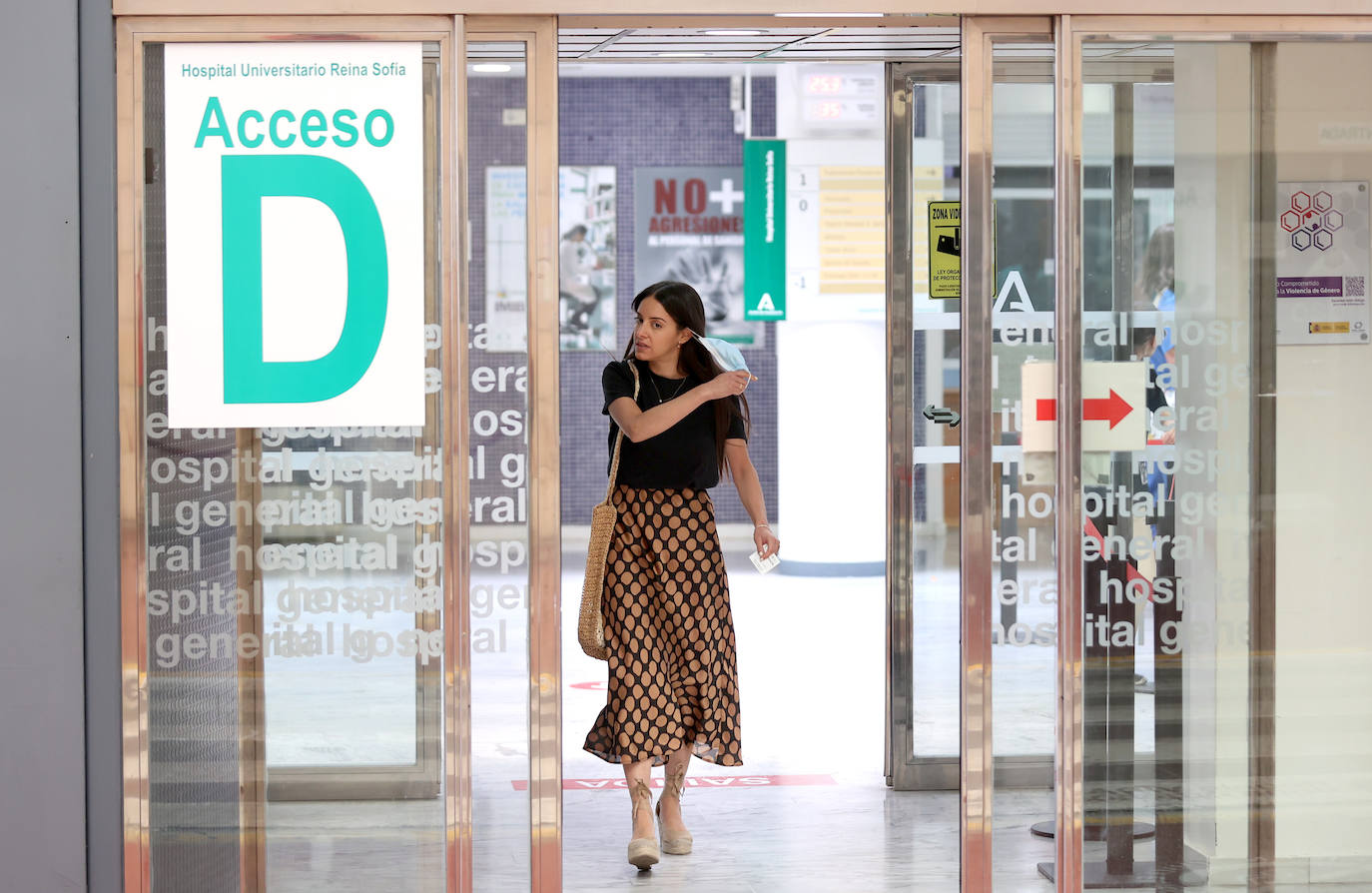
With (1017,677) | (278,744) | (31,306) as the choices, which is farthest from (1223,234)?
(31,306)

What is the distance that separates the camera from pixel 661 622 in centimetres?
410

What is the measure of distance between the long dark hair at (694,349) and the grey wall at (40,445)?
1534 mm

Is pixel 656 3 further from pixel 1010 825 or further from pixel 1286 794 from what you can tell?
pixel 1286 794

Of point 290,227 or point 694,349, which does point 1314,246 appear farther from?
point 290,227

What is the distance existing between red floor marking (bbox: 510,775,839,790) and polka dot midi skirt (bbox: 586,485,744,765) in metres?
0.92

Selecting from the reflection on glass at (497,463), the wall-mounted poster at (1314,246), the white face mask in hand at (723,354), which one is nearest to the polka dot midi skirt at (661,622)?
the white face mask in hand at (723,354)

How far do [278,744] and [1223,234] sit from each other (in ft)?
8.64

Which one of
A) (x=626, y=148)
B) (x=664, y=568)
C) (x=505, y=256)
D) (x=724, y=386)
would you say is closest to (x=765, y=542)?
(x=664, y=568)

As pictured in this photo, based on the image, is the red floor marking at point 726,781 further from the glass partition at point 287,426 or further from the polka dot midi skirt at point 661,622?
the glass partition at point 287,426

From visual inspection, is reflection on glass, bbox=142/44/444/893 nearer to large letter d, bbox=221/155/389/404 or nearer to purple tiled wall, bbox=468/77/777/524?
large letter d, bbox=221/155/389/404

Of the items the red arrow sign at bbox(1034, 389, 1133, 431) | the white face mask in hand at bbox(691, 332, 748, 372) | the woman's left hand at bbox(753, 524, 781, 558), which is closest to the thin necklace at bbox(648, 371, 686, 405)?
the white face mask in hand at bbox(691, 332, 748, 372)

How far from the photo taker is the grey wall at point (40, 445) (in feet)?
10.5

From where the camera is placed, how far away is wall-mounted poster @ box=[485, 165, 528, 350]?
10.9ft

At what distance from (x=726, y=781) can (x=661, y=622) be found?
4.00ft
